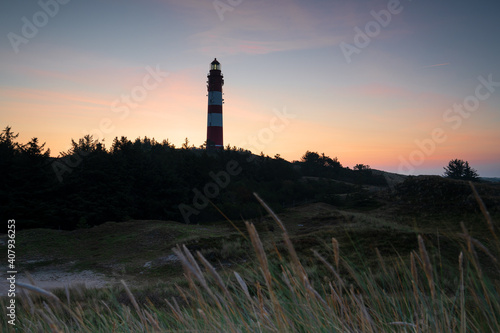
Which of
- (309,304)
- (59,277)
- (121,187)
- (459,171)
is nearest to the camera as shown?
(309,304)

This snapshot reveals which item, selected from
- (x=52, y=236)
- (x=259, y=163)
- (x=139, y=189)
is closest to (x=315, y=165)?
(x=259, y=163)

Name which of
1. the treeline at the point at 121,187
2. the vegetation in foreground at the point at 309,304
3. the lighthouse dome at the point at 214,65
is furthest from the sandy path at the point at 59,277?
the lighthouse dome at the point at 214,65

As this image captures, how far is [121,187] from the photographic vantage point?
21.8 m

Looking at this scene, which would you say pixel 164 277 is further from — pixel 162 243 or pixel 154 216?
pixel 154 216

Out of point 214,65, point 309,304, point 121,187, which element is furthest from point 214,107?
point 309,304

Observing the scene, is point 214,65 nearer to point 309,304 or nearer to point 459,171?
point 459,171

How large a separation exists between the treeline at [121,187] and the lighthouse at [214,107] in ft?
37.8

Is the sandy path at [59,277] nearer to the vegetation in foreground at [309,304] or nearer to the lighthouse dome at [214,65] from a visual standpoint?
the vegetation in foreground at [309,304]

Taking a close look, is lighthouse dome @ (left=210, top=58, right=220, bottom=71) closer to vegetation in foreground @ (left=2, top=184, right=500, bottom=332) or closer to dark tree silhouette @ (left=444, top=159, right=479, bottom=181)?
dark tree silhouette @ (left=444, top=159, right=479, bottom=181)

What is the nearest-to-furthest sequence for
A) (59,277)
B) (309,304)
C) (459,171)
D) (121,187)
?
(309,304), (59,277), (121,187), (459,171)

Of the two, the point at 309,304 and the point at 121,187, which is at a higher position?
the point at 121,187

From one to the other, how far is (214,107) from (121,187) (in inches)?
951

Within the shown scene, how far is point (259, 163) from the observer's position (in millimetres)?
36938

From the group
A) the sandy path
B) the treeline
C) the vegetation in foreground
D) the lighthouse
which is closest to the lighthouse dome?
the lighthouse
